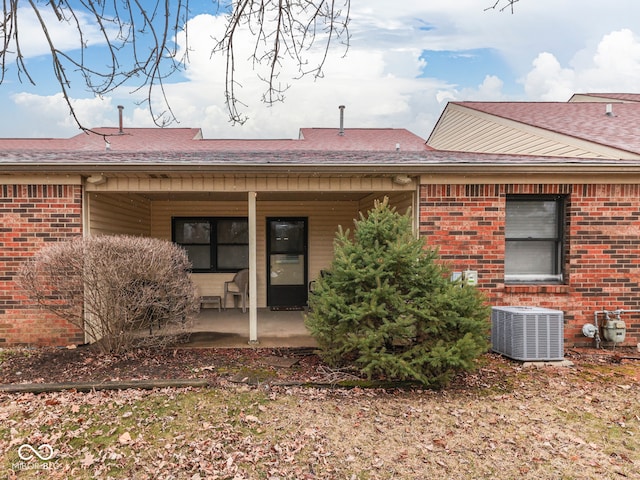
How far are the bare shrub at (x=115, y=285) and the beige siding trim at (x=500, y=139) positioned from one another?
24.1 ft

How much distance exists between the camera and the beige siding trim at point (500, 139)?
817cm

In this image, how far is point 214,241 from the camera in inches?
384

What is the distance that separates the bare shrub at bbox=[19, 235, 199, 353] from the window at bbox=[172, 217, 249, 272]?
382 centimetres

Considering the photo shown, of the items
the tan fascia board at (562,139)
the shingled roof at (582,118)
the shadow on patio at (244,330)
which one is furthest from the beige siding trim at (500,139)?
the shadow on patio at (244,330)

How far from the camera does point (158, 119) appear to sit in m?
2.71

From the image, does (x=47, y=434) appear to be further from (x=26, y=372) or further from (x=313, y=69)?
(x=313, y=69)

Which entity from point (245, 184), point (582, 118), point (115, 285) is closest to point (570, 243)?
point (245, 184)

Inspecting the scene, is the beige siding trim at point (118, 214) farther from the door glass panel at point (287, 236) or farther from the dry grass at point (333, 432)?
the dry grass at point (333, 432)

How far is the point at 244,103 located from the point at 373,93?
2010 mm

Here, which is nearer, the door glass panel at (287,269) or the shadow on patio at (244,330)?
the shadow on patio at (244,330)

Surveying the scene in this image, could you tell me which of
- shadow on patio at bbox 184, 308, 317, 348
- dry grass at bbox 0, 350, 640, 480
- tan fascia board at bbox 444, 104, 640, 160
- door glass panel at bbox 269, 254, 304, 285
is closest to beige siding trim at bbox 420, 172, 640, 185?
tan fascia board at bbox 444, 104, 640, 160

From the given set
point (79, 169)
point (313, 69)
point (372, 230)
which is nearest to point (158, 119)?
point (313, 69)

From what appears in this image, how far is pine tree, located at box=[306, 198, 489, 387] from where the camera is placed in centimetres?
466

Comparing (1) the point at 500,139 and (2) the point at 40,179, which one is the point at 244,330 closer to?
(2) the point at 40,179
